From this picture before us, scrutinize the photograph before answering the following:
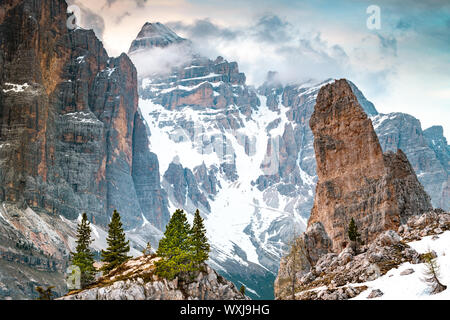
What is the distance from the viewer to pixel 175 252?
71.9m

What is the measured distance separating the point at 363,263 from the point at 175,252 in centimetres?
2661

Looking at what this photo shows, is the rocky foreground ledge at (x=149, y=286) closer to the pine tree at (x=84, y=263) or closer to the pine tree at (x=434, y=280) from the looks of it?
the pine tree at (x=84, y=263)

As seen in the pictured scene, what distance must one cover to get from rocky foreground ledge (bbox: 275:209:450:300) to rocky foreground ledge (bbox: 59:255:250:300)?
439 inches

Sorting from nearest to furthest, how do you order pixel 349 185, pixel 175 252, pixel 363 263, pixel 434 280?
pixel 434 280 < pixel 363 263 < pixel 175 252 < pixel 349 185

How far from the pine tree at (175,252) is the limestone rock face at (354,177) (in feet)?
167

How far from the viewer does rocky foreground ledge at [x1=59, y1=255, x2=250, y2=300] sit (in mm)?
64875

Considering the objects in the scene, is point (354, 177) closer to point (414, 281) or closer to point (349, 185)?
point (349, 185)

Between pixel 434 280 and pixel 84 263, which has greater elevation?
pixel 84 263

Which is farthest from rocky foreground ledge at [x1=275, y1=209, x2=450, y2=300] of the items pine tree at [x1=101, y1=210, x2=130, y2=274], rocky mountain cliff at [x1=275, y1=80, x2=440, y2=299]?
pine tree at [x1=101, y1=210, x2=130, y2=274]

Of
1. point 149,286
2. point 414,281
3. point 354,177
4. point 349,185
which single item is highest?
point 354,177

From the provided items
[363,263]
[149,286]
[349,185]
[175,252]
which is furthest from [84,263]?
[349,185]

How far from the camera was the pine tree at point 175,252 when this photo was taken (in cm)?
7031

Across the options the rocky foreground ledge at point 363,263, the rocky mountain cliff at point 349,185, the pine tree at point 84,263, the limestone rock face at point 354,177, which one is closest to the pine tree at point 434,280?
the rocky foreground ledge at point 363,263

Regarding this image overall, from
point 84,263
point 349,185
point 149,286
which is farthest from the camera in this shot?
point 349,185
